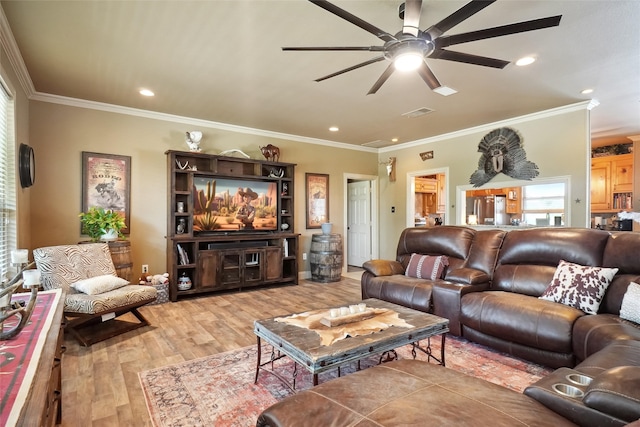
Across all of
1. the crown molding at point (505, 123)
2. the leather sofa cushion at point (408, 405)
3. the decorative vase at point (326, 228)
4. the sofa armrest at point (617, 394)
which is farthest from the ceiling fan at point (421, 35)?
the decorative vase at point (326, 228)

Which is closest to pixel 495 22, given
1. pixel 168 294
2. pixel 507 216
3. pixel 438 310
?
pixel 438 310

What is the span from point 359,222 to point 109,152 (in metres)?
5.04

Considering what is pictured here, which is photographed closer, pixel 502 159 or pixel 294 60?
Answer: pixel 294 60

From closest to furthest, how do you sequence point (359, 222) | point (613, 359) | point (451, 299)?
point (613, 359), point (451, 299), point (359, 222)

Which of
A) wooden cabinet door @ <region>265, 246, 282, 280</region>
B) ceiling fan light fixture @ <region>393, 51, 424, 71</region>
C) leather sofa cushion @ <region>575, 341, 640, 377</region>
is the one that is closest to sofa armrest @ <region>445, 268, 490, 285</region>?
leather sofa cushion @ <region>575, 341, 640, 377</region>

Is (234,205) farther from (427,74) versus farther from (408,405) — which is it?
(408,405)

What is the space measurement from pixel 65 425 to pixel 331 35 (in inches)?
125

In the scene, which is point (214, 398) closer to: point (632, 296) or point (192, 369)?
point (192, 369)

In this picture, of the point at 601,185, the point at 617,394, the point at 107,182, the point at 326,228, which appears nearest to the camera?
the point at 617,394

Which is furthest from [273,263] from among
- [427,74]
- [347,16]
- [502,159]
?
[347,16]

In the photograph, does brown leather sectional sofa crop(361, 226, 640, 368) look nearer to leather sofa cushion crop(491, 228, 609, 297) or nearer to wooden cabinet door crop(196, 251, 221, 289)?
leather sofa cushion crop(491, 228, 609, 297)

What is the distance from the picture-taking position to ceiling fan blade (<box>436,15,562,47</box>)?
5.92 ft

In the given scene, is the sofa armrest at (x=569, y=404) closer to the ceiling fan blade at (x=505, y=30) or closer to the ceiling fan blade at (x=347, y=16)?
the ceiling fan blade at (x=505, y=30)

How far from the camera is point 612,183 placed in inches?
267
